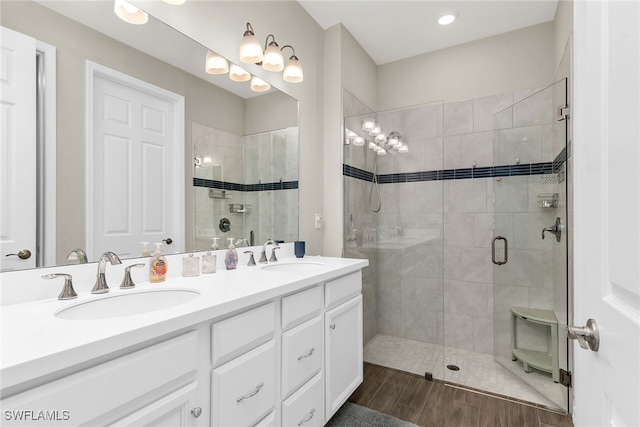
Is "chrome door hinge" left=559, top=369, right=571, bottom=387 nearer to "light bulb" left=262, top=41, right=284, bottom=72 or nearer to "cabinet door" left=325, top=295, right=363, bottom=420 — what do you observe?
"cabinet door" left=325, top=295, right=363, bottom=420

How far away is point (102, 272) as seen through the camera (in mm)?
1176

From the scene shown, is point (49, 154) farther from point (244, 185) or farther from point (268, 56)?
point (268, 56)

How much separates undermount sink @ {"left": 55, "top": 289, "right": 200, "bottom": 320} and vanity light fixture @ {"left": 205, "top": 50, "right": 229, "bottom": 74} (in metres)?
1.21

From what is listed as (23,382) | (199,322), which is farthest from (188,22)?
(23,382)

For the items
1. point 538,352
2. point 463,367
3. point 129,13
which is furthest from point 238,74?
point 538,352

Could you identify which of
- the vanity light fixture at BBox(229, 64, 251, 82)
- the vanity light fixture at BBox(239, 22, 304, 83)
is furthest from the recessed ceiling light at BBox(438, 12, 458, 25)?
the vanity light fixture at BBox(229, 64, 251, 82)

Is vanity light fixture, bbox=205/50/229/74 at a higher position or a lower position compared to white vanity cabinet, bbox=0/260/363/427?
higher

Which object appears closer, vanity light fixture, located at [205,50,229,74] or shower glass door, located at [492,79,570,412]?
vanity light fixture, located at [205,50,229,74]

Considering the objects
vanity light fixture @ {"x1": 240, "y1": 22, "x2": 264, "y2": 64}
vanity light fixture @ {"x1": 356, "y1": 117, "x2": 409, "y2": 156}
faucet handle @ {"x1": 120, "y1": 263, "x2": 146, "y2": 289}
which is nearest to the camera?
faucet handle @ {"x1": 120, "y1": 263, "x2": 146, "y2": 289}

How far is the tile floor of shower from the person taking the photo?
6.95 feet

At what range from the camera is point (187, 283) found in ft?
4.44
